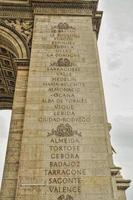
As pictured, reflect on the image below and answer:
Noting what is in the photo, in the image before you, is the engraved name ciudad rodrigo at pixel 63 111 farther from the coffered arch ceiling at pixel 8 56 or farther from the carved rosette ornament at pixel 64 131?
the coffered arch ceiling at pixel 8 56

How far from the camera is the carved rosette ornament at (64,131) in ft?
38.5

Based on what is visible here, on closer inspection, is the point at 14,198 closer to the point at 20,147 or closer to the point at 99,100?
the point at 20,147

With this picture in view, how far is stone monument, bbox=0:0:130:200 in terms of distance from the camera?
10.5 metres

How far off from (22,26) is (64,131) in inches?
278

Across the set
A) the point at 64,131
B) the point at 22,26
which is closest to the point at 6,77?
the point at 22,26

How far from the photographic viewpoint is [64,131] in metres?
11.8

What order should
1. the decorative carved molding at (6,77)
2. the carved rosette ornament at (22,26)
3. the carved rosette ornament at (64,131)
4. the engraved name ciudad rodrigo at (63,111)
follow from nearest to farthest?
the engraved name ciudad rodrigo at (63,111) < the carved rosette ornament at (64,131) < the carved rosette ornament at (22,26) < the decorative carved molding at (6,77)

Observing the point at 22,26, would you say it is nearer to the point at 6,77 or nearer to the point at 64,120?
the point at 6,77

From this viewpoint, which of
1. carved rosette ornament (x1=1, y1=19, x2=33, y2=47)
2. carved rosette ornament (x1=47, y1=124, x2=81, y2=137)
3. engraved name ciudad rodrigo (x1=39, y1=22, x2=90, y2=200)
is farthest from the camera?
carved rosette ornament (x1=1, y1=19, x2=33, y2=47)

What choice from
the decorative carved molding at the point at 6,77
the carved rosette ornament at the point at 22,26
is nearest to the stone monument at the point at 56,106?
Answer: the carved rosette ornament at the point at 22,26

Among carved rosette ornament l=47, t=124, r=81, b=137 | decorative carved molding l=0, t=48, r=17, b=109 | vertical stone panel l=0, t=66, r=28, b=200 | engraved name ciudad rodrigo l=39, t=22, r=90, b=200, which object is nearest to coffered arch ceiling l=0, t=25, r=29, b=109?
decorative carved molding l=0, t=48, r=17, b=109

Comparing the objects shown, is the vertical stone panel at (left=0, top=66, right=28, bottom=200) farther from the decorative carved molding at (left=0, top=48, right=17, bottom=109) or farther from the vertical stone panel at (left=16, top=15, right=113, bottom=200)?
the decorative carved molding at (left=0, top=48, right=17, bottom=109)

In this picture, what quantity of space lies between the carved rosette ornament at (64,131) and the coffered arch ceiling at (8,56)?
4614mm

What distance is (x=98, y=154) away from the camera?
11.3m
